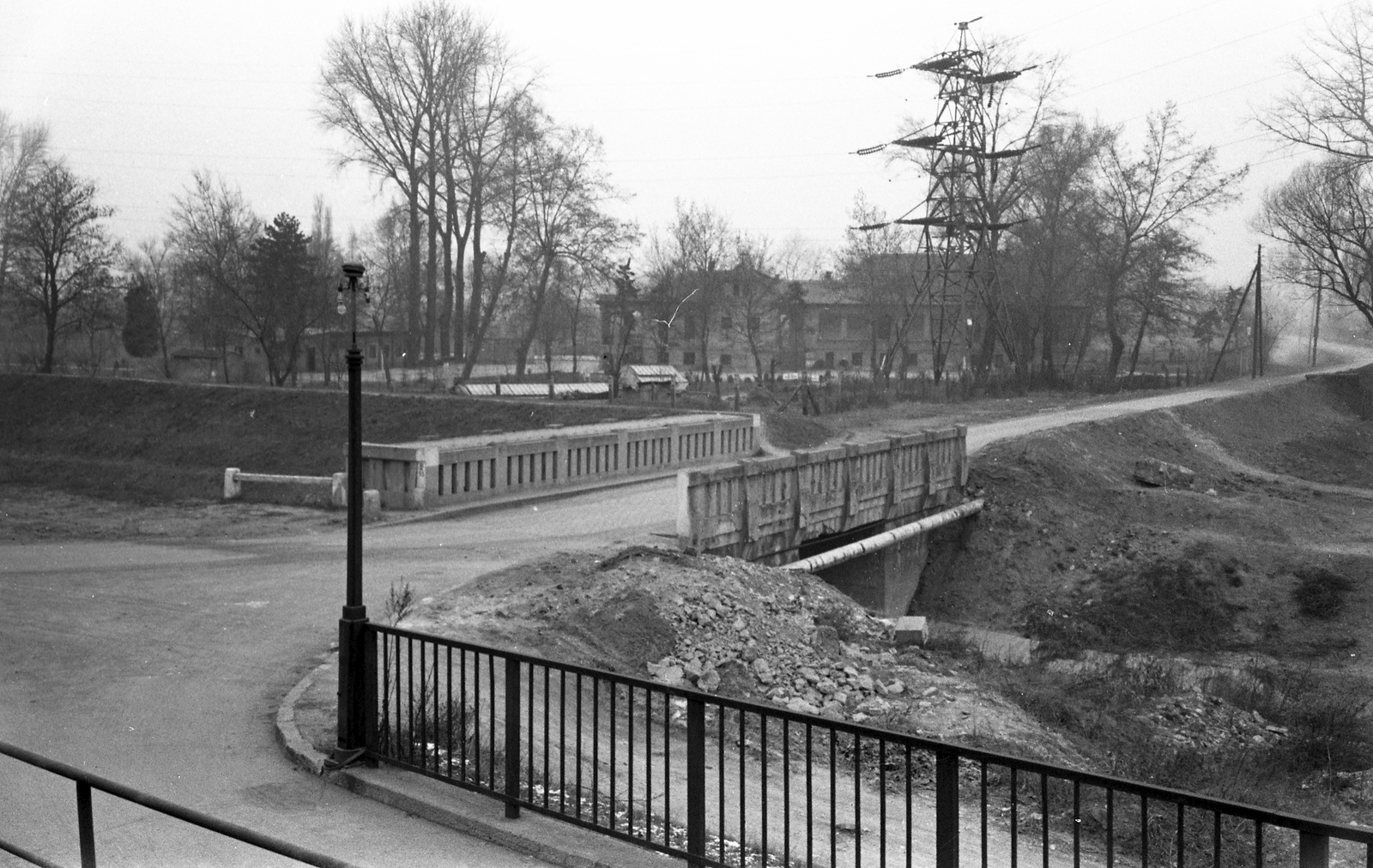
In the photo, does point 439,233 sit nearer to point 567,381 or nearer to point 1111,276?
point 567,381

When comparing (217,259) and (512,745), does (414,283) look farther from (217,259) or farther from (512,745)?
(512,745)

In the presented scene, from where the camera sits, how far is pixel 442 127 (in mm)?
50531

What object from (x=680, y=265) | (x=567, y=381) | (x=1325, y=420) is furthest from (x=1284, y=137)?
(x=567, y=381)

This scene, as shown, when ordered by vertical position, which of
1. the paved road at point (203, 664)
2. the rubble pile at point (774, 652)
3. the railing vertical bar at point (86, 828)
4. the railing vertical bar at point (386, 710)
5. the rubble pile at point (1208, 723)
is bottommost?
the rubble pile at point (1208, 723)

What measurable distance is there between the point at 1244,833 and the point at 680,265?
45.9 meters

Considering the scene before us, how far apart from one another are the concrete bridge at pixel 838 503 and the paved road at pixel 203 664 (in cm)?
98

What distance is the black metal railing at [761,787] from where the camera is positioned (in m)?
4.84

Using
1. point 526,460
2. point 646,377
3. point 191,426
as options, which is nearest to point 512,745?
point 526,460

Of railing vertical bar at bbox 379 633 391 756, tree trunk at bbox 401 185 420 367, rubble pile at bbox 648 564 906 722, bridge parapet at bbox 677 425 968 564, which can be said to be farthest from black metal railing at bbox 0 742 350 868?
tree trunk at bbox 401 185 420 367

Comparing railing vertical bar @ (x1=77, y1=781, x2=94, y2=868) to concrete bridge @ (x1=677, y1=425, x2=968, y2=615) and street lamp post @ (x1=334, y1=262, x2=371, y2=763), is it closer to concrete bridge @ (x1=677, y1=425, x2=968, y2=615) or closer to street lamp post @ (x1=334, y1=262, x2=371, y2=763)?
street lamp post @ (x1=334, y1=262, x2=371, y2=763)

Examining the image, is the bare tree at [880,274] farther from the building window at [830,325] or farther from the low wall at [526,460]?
the low wall at [526,460]

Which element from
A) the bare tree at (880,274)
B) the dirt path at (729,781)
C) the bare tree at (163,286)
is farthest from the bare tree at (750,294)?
the dirt path at (729,781)

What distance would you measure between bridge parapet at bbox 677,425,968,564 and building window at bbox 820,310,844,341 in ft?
157

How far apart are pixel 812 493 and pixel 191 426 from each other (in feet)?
109
